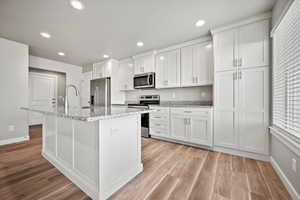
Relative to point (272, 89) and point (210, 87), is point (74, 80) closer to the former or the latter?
point (210, 87)

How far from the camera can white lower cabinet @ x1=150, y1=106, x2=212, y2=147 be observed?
2490 mm

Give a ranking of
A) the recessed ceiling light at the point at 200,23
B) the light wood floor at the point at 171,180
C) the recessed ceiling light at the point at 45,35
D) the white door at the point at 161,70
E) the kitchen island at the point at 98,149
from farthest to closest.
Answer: the white door at the point at 161,70, the recessed ceiling light at the point at 45,35, the recessed ceiling light at the point at 200,23, the light wood floor at the point at 171,180, the kitchen island at the point at 98,149

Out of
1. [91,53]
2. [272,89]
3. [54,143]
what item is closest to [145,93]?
[91,53]

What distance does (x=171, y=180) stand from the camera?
1.53 m

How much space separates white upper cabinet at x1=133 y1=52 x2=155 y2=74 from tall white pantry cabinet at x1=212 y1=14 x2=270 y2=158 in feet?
5.62

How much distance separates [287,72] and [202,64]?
150cm

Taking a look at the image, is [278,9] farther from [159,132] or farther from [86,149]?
[86,149]

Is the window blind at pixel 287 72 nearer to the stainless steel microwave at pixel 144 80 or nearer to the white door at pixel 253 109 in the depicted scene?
the white door at pixel 253 109

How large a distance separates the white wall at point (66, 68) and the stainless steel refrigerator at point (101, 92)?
1199 millimetres

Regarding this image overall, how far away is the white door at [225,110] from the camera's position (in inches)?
88.0

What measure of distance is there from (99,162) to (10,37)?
3.78 m

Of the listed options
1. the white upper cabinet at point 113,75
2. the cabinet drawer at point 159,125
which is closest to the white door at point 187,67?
the cabinet drawer at point 159,125

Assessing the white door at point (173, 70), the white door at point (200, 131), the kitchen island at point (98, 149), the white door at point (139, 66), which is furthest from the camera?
the white door at point (139, 66)

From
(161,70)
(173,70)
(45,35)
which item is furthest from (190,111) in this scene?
(45,35)
